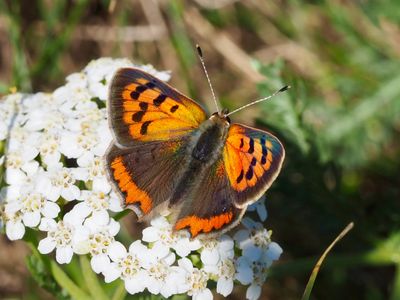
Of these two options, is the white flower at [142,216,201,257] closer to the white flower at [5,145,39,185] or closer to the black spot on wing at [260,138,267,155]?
the black spot on wing at [260,138,267,155]

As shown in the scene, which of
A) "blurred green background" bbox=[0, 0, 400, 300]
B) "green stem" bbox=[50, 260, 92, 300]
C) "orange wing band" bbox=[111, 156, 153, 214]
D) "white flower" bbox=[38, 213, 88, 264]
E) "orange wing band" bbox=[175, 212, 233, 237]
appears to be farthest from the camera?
"blurred green background" bbox=[0, 0, 400, 300]

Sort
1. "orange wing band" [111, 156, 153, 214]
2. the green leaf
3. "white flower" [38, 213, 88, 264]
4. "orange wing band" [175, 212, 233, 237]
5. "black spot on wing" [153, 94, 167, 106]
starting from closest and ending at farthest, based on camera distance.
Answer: "orange wing band" [175, 212, 233, 237] → "orange wing band" [111, 156, 153, 214] → "white flower" [38, 213, 88, 264] → "black spot on wing" [153, 94, 167, 106] → the green leaf

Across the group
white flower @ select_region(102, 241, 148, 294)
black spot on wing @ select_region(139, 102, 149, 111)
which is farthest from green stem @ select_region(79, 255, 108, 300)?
black spot on wing @ select_region(139, 102, 149, 111)

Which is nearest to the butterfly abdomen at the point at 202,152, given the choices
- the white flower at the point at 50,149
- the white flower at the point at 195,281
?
the white flower at the point at 195,281

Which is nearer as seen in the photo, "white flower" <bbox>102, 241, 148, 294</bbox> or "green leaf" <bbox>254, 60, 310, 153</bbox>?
"white flower" <bbox>102, 241, 148, 294</bbox>

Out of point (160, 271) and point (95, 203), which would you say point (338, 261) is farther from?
point (95, 203)

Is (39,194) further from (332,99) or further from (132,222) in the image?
(332,99)

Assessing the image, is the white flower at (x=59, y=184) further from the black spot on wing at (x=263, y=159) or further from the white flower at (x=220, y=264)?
the black spot on wing at (x=263, y=159)

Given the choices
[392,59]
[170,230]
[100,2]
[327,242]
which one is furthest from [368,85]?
[170,230]
